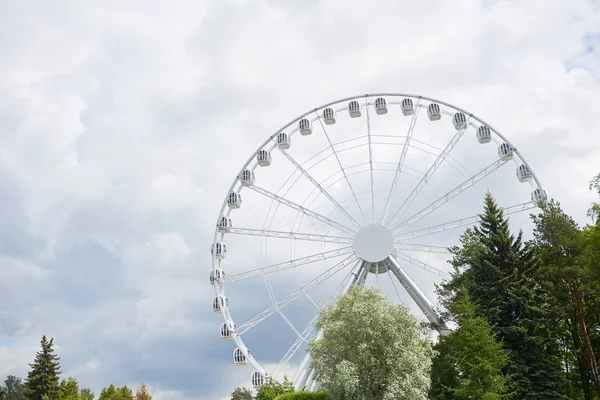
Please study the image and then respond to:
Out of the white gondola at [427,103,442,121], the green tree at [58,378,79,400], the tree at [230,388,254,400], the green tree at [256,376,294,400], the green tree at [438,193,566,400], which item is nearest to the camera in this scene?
the green tree at [438,193,566,400]

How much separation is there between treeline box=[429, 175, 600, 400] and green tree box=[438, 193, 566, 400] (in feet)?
0.18

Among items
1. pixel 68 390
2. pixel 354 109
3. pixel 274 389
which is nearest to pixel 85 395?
pixel 68 390

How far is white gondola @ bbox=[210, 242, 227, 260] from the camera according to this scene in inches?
1637

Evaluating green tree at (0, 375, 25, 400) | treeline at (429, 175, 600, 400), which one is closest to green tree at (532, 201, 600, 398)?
treeline at (429, 175, 600, 400)

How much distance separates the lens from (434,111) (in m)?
41.7

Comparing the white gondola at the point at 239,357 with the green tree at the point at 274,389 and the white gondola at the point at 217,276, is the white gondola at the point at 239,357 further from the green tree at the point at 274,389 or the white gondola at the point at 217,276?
the green tree at the point at 274,389

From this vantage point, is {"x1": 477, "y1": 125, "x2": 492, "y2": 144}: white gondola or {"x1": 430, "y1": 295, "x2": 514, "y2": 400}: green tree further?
{"x1": 477, "y1": 125, "x2": 492, "y2": 144}: white gondola

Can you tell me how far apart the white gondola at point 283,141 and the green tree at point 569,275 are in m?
17.2

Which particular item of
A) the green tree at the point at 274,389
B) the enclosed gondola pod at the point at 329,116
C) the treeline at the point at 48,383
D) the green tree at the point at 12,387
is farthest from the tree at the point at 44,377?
the green tree at the point at 12,387

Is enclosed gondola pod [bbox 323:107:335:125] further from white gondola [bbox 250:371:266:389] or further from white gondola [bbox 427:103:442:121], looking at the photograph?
white gondola [bbox 250:371:266:389]

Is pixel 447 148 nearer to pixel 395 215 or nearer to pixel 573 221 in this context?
pixel 395 215

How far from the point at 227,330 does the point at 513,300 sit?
1803 cm

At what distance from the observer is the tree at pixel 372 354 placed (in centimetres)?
2748

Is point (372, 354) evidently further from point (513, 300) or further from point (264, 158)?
point (264, 158)
